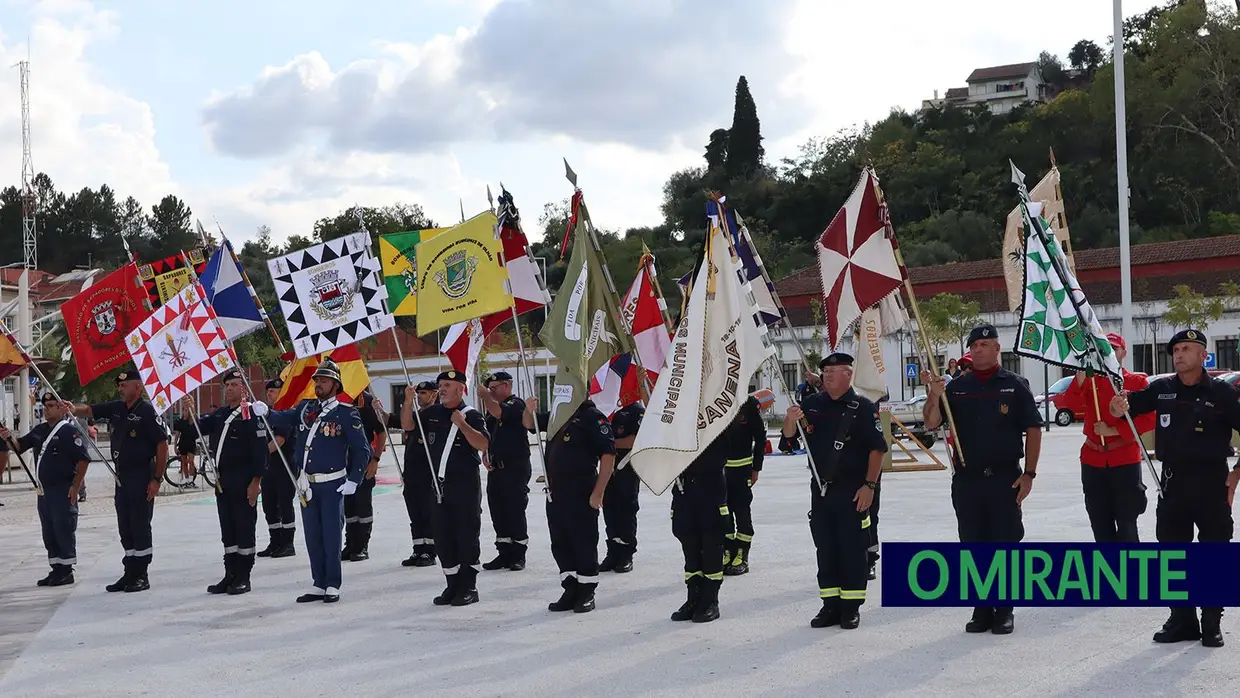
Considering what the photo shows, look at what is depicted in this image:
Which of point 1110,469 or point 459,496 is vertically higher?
point 1110,469

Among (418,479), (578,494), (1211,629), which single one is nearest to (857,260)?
(578,494)

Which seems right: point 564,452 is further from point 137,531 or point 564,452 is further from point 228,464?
point 137,531

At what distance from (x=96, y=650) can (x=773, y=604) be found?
15.4ft

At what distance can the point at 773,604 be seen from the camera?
966 cm

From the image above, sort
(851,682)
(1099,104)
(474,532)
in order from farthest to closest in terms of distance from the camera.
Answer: (1099,104) → (474,532) → (851,682)

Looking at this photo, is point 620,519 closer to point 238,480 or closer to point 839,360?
point 238,480

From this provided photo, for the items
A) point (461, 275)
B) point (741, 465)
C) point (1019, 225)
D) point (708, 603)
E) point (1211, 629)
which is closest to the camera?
point (1211, 629)

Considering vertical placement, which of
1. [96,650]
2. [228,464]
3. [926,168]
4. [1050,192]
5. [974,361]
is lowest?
[96,650]

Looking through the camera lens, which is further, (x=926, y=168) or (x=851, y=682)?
(x=926, y=168)

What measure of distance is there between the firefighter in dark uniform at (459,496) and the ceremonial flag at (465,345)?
1.88 meters

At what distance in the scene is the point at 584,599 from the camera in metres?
9.72

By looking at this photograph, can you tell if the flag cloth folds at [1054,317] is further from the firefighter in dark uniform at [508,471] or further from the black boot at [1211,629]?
the firefighter in dark uniform at [508,471]

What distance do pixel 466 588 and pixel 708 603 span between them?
212 cm

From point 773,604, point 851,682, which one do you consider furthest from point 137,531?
point 851,682
